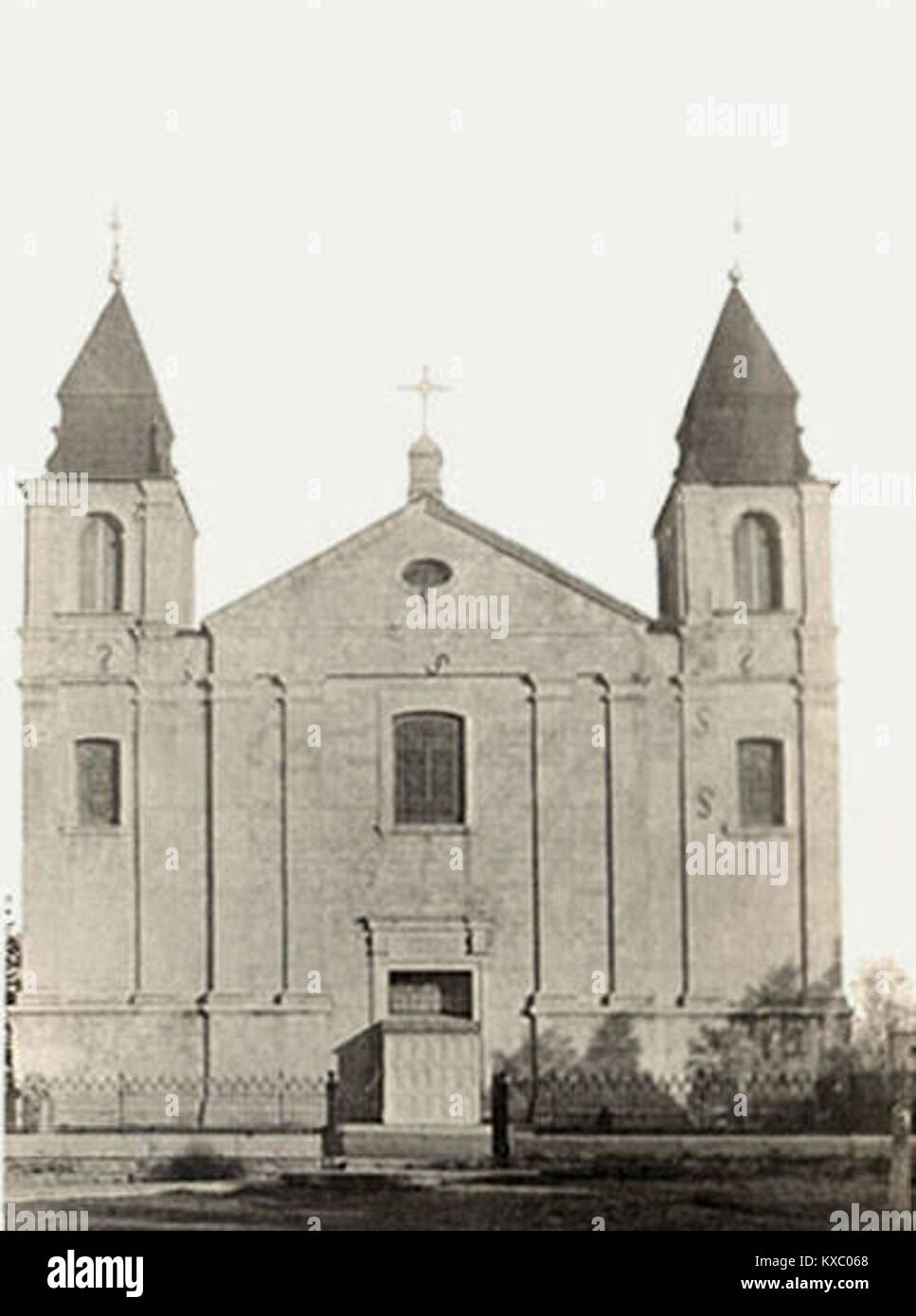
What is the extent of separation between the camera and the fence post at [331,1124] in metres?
34.8

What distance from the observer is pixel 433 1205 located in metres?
30.1

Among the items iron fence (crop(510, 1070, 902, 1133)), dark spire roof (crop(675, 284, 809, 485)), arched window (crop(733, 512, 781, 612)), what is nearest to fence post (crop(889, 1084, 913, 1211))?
iron fence (crop(510, 1070, 902, 1133))

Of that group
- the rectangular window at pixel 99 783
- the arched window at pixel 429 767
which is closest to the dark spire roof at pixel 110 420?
the rectangular window at pixel 99 783

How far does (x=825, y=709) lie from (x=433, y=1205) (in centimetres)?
1364

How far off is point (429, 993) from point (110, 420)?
35.3 feet

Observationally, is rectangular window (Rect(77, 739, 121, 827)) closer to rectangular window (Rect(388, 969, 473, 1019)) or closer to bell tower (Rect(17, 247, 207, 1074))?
bell tower (Rect(17, 247, 207, 1074))

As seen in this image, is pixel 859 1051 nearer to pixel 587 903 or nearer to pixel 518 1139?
A: pixel 587 903

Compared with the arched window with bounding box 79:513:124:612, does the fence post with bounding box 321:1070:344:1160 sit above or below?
below

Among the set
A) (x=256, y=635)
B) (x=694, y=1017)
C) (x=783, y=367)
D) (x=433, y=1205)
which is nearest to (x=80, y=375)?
(x=256, y=635)

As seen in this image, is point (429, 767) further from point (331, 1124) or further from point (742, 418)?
point (742, 418)

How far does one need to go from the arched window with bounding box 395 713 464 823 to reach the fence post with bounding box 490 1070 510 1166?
6.28 metres

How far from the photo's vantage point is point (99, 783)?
134 ft

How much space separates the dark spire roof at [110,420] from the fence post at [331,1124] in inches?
410

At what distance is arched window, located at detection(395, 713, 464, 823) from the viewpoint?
135 ft
